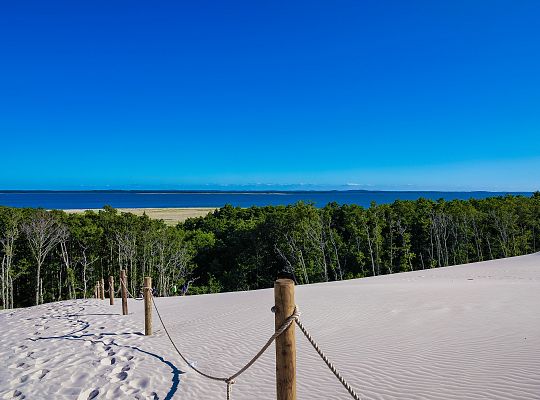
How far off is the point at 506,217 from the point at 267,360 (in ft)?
136

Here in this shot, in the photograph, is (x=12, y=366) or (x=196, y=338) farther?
(x=196, y=338)

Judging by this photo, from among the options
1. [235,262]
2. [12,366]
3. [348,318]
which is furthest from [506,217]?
[12,366]

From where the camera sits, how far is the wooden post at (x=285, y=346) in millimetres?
3600

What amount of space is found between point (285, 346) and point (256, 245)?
39332 mm

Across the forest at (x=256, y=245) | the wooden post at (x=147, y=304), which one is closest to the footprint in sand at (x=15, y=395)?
the wooden post at (x=147, y=304)

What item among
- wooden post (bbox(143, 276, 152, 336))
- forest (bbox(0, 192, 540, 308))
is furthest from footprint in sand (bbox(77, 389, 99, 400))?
forest (bbox(0, 192, 540, 308))

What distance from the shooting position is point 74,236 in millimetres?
35844

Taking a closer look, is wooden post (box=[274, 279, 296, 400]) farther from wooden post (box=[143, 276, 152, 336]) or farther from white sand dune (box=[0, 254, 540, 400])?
wooden post (box=[143, 276, 152, 336])

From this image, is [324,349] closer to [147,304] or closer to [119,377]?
[119,377]

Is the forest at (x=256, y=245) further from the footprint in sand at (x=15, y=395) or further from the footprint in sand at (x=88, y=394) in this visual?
the footprint in sand at (x=88, y=394)

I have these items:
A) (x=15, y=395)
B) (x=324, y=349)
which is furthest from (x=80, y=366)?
(x=324, y=349)

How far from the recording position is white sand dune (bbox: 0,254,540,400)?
18.6 ft

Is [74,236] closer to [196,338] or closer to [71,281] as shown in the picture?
[71,281]

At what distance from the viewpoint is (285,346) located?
365cm
